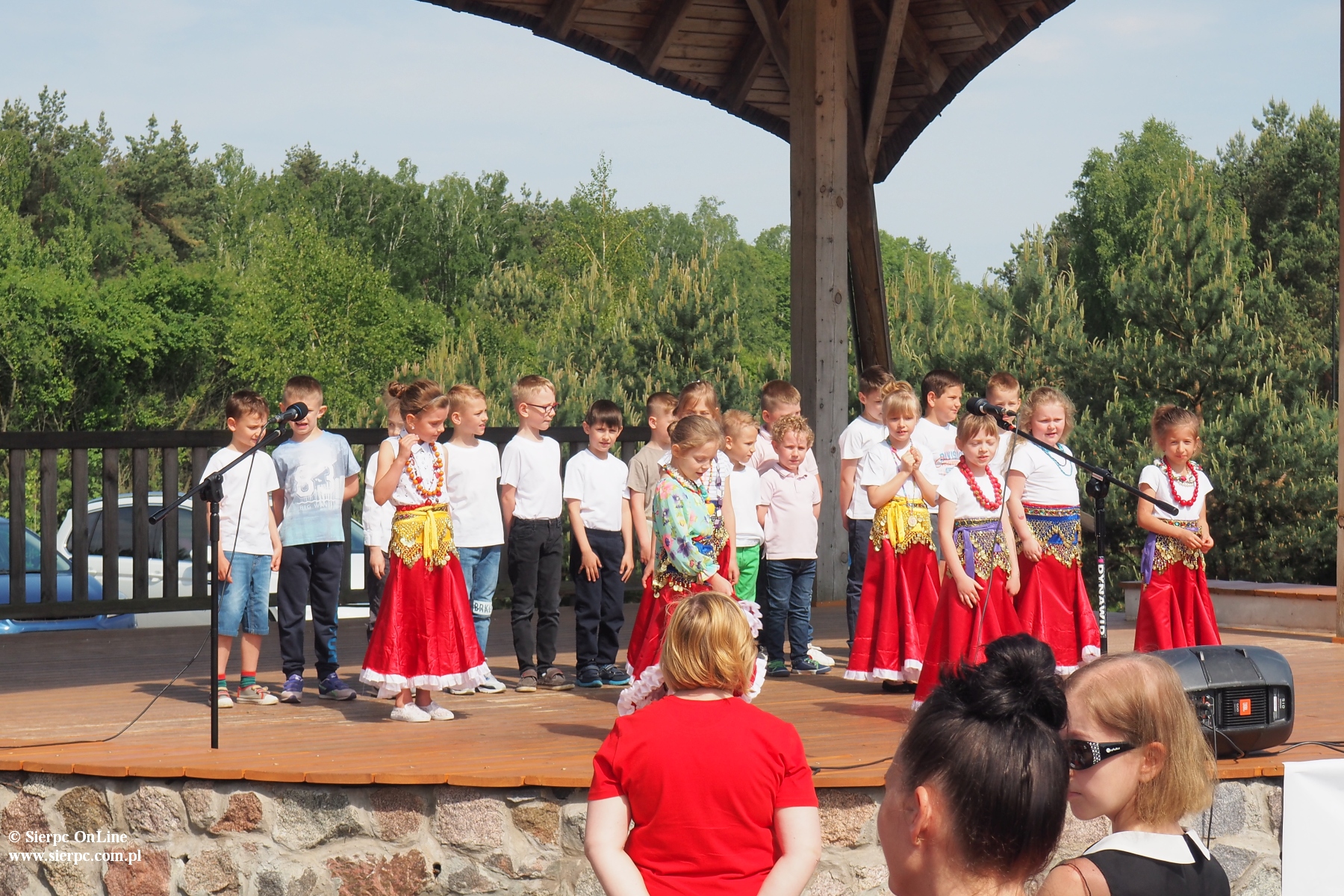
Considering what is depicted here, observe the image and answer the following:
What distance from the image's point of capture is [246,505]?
22.3 feet

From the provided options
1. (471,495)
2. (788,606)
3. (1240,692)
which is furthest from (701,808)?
(788,606)

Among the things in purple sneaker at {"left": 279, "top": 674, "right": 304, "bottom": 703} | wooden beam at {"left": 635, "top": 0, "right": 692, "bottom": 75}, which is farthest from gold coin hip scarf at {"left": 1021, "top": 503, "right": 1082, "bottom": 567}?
wooden beam at {"left": 635, "top": 0, "right": 692, "bottom": 75}

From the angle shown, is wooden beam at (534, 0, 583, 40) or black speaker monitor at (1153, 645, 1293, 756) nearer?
black speaker monitor at (1153, 645, 1293, 756)

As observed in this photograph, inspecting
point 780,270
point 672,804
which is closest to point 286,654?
point 672,804

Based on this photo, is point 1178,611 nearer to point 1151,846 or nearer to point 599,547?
point 599,547

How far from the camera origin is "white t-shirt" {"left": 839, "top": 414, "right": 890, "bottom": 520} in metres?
7.61

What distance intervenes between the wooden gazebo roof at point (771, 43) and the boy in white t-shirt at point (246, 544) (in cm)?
437

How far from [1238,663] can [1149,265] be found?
2155 cm

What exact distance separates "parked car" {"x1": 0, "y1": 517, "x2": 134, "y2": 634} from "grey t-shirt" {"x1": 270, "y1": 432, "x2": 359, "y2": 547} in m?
3.47

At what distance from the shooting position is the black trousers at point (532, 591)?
7.22 meters

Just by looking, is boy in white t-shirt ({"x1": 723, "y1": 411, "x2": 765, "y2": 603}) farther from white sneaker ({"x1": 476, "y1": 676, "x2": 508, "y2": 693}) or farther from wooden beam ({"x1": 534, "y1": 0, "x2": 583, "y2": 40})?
wooden beam ({"x1": 534, "y1": 0, "x2": 583, "y2": 40})

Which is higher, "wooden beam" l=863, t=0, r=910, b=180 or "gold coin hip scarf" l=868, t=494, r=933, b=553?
"wooden beam" l=863, t=0, r=910, b=180

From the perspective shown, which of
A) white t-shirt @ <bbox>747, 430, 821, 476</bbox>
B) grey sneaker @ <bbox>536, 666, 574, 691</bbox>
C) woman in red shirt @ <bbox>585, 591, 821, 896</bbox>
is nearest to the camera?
woman in red shirt @ <bbox>585, 591, 821, 896</bbox>

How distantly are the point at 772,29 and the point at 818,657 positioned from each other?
522 cm
